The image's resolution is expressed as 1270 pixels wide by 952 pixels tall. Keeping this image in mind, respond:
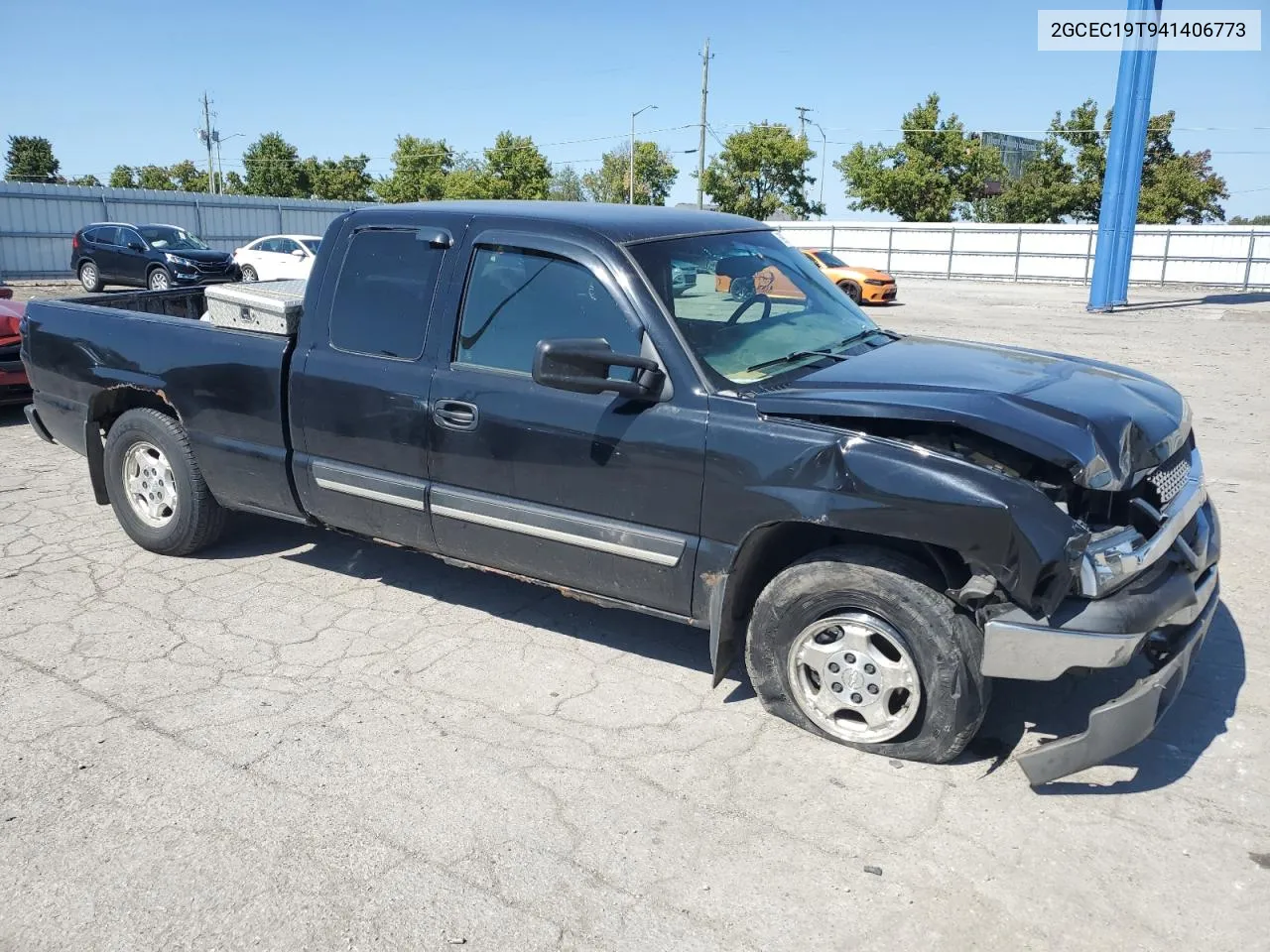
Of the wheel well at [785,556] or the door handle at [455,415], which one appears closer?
the wheel well at [785,556]

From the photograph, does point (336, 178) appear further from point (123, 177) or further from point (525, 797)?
point (525, 797)

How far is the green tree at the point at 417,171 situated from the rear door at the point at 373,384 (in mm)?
59924

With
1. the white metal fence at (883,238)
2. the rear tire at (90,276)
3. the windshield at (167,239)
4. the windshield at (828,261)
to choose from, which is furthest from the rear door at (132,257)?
the windshield at (828,261)

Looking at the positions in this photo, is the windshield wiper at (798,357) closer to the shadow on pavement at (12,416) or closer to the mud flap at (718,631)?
the mud flap at (718,631)

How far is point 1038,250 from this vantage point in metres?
36.6

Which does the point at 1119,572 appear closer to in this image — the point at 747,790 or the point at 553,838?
the point at 747,790

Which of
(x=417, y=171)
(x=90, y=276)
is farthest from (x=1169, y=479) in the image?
(x=417, y=171)

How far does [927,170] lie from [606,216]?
170ft

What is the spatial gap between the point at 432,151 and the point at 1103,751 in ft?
222

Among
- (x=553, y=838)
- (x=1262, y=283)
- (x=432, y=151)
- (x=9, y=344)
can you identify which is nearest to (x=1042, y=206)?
(x=1262, y=283)

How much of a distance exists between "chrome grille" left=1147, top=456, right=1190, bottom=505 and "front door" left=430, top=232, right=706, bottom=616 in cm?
165

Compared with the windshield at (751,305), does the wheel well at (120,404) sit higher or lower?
lower

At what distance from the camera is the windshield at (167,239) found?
22.1 metres

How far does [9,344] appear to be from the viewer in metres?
8.92
